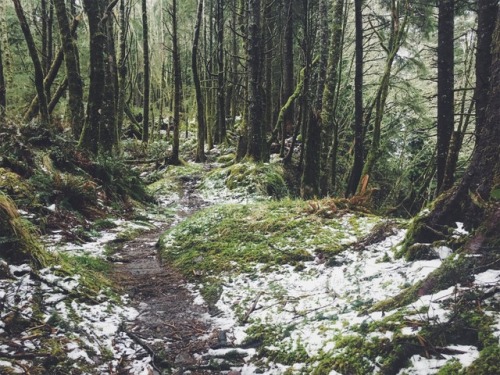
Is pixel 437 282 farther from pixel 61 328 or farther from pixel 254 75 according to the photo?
pixel 254 75

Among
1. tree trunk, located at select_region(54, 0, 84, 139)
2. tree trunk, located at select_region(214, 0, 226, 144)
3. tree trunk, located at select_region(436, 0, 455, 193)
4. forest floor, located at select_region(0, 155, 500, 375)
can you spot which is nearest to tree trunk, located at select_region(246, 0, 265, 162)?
tree trunk, located at select_region(54, 0, 84, 139)

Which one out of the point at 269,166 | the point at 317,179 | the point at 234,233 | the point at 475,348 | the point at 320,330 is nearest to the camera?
the point at 475,348

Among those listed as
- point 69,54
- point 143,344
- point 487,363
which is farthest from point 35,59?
point 487,363

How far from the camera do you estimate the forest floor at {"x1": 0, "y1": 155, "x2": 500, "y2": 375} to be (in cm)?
250

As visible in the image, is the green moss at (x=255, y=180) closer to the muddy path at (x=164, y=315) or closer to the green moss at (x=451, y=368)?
the muddy path at (x=164, y=315)

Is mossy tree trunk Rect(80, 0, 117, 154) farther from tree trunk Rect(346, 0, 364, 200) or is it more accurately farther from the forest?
tree trunk Rect(346, 0, 364, 200)

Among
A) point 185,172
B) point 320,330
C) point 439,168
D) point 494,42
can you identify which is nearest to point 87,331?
point 320,330

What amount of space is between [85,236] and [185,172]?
9645mm

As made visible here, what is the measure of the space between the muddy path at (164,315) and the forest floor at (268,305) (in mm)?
17

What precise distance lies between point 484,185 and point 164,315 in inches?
136

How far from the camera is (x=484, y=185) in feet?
10.5

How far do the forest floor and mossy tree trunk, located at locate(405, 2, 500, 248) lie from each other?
211 millimetres

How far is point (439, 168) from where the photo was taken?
7.53 meters

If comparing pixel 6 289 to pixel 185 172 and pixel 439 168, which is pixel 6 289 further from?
pixel 185 172
